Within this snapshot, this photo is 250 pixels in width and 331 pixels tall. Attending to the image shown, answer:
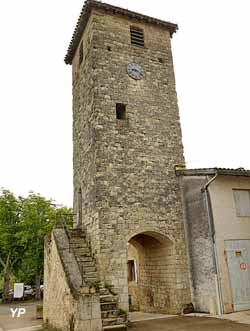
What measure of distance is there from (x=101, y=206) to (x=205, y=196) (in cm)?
334

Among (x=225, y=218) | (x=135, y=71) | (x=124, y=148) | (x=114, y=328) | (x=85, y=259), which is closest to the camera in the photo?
(x=114, y=328)

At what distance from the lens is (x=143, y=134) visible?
460 inches

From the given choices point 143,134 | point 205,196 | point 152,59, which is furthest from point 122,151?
point 152,59

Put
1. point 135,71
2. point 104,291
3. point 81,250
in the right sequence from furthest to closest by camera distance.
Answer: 1. point 135,71
2. point 81,250
3. point 104,291

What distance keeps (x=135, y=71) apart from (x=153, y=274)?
7.74 metres

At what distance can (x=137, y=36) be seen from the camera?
1322 cm

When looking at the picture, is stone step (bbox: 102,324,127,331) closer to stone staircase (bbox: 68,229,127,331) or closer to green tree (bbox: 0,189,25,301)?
stone staircase (bbox: 68,229,127,331)

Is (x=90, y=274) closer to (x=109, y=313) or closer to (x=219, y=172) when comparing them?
(x=109, y=313)

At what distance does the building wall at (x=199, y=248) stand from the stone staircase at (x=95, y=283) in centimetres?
264

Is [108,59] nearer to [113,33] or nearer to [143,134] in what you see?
[113,33]

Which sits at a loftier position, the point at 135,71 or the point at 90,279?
the point at 135,71

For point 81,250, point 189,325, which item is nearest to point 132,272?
point 81,250

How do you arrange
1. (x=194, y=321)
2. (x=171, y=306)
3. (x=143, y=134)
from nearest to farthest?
(x=194, y=321) < (x=171, y=306) < (x=143, y=134)

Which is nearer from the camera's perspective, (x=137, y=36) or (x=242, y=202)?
(x=242, y=202)
